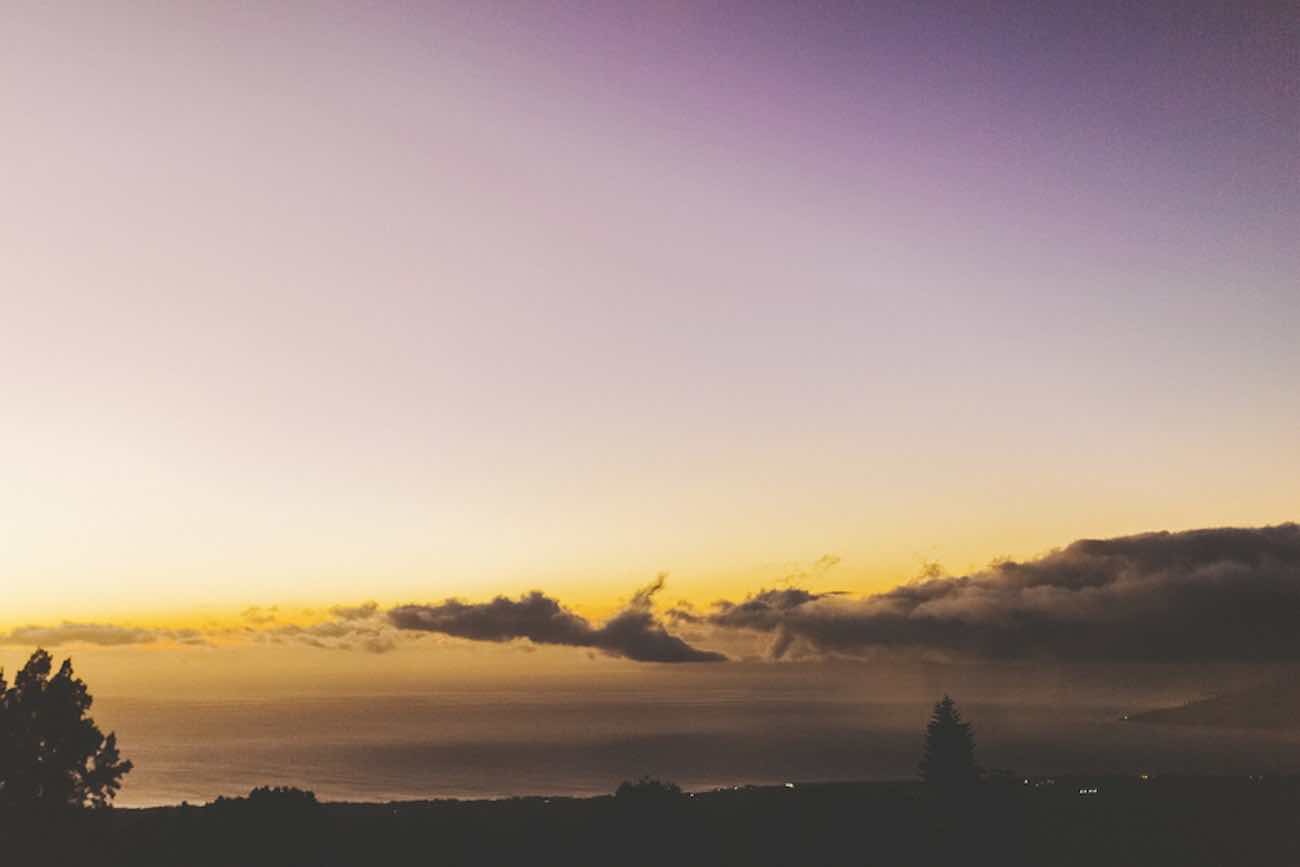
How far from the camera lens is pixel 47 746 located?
54.9 metres

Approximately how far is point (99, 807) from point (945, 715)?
2136 inches

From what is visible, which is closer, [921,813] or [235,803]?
[235,803]

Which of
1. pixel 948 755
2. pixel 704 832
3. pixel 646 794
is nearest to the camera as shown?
pixel 704 832

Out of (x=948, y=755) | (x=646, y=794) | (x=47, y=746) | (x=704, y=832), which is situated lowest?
(x=704, y=832)

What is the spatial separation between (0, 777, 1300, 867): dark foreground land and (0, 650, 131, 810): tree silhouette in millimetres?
1424

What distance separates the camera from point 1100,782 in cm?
9794

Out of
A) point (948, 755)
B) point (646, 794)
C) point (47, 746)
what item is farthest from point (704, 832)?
point (47, 746)

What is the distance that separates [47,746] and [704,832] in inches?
1508

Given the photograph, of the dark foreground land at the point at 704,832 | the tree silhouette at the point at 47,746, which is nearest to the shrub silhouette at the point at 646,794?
the dark foreground land at the point at 704,832

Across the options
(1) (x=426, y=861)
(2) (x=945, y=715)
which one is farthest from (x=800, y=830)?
(1) (x=426, y=861)

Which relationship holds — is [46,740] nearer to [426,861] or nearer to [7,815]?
[7,815]

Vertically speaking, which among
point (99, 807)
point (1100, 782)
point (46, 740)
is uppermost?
point (46, 740)

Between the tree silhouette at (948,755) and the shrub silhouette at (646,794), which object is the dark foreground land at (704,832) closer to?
the shrub silhouette at (646,794)

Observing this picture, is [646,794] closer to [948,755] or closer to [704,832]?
[704,832]
